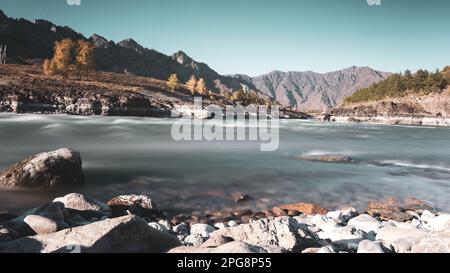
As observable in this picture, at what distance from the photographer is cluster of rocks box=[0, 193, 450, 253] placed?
6770mm

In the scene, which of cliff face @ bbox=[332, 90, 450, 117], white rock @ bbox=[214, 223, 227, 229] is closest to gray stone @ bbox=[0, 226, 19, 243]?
white rock @ bbox=[214, 223, 227, 229]

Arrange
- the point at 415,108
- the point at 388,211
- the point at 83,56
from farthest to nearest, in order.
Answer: the point at 415,108 → the point at 83,56 → the point at 388,211

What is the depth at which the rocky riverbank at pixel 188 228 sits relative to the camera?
22.6ft

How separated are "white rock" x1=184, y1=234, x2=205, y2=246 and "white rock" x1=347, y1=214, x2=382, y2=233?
502 centimetres

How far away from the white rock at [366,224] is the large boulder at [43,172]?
487 inches

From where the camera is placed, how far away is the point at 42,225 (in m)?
8.30

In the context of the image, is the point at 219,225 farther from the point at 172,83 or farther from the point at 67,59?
the point at 172,83

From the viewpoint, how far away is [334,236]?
9.40 m

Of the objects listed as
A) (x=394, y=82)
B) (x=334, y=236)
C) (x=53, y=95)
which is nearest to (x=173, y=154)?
(x=334, y=236)

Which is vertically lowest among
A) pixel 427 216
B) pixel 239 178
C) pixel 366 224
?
pixel 427 216

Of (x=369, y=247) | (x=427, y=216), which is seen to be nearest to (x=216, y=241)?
(x=369, y=247)

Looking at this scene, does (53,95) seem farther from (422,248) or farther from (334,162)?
(422,248)

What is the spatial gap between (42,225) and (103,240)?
2.44 m

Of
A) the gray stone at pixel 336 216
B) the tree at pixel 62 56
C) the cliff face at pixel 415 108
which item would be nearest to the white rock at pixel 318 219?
the gray stone at pixel 336 216
